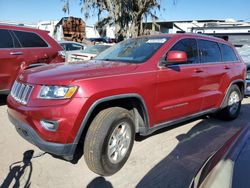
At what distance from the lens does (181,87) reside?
176 inches

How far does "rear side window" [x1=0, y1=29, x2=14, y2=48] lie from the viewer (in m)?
Result: 6.47

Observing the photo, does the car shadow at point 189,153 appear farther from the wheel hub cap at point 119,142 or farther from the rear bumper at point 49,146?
the rear bumper at point 49,146

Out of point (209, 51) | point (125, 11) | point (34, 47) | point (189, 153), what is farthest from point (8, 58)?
point (125, 11)

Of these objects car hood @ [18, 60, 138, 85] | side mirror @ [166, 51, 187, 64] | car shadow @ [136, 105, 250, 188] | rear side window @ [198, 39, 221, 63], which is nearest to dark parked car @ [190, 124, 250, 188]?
car shadow @ [136, 105, 250, 188]

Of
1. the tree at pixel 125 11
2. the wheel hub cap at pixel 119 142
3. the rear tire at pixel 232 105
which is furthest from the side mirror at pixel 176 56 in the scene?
the tree at pixel 125 11

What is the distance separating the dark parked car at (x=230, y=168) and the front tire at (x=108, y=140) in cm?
145

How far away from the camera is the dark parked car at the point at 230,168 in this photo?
175 cm

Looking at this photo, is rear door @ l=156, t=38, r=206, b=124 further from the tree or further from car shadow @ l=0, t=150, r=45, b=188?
the tree

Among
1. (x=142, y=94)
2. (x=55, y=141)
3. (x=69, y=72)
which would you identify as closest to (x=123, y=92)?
→ (x=142, y=94)

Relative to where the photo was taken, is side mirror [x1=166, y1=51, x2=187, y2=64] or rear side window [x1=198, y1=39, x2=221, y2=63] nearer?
side mirror [x1=166, y1=51, x2=187, y2=64]

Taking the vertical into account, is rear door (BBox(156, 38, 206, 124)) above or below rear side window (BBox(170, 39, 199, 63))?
below

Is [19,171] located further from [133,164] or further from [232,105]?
[232,105]

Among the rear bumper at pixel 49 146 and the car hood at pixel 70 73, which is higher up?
the car hood at pixel 70 73

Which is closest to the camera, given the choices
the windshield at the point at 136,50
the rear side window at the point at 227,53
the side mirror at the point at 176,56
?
the side mirror at the point at 176,56
